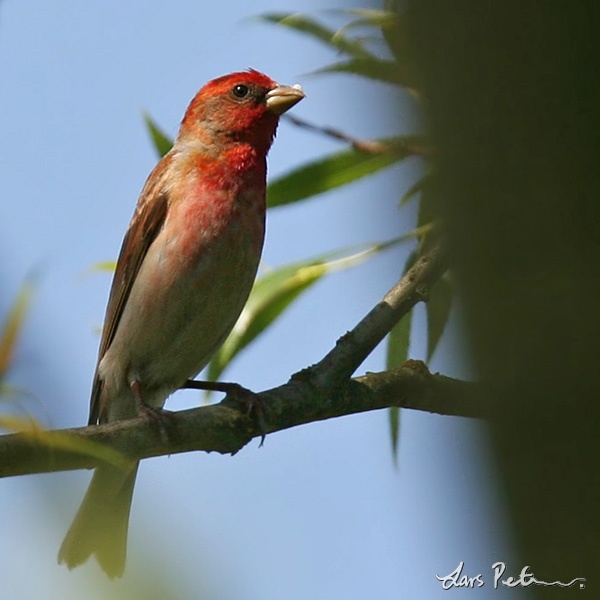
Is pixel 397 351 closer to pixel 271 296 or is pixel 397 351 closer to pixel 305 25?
pixel 271 296

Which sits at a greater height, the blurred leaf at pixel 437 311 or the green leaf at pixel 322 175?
the green leaf at pixel 322 175

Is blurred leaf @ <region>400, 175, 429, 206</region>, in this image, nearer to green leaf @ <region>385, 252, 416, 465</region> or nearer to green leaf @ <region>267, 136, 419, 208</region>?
green leaf @ <region>267, 136, 419, 208</region>

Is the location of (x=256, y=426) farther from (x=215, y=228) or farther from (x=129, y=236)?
(x=129, y=236)

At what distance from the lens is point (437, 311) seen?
5.32m

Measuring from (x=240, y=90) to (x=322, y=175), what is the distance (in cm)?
207

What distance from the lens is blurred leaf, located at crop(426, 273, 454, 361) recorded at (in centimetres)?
512

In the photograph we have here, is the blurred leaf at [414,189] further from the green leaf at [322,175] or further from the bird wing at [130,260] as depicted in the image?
the bird wing at [130,260]

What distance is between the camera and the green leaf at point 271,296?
5.62m

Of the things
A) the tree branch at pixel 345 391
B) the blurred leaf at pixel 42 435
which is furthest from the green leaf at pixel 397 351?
the blurred leaf at pixel 42 435

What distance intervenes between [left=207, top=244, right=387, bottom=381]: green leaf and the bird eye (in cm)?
182

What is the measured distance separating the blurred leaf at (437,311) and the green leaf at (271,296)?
0.38 meters

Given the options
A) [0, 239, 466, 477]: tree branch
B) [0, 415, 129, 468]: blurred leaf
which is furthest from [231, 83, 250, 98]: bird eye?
[0, 415, 129, 468]: blurred leaf

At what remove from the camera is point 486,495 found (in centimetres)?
144

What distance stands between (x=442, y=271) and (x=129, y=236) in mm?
2876
